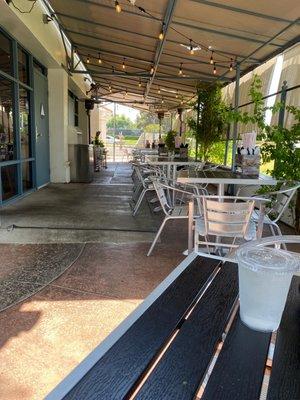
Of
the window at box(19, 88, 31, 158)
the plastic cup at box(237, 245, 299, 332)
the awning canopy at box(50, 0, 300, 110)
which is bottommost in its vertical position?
the plastic cup at box(237, 245, 299, 332)

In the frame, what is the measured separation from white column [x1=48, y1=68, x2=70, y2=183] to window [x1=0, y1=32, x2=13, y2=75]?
235cm

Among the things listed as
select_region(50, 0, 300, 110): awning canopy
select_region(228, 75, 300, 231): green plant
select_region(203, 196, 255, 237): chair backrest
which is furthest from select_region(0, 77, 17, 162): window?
select_region(203, 196, 255, 237): chair backrest

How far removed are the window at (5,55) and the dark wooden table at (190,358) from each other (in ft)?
16.8

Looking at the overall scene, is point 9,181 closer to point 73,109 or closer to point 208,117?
point 208,117

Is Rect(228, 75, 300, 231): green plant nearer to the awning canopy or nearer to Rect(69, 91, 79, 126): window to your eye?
the awning canopy

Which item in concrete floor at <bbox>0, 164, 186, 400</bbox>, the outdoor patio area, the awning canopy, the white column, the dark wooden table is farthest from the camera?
the white column

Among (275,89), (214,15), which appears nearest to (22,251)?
(214,15)

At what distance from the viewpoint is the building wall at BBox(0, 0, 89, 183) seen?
5.11 m

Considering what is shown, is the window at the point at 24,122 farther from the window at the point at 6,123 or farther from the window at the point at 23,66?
the window at the point at 6,123

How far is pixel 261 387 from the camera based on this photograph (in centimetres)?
65

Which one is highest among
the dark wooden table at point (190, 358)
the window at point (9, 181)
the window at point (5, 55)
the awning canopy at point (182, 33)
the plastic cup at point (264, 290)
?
the awning canopy at point (182, 33)

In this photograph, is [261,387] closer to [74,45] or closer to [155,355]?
[155,355]

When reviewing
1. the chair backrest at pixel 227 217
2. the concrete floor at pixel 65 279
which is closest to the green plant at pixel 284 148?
the concrete floor at pixel 65 279

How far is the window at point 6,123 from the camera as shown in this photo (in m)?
5.08
